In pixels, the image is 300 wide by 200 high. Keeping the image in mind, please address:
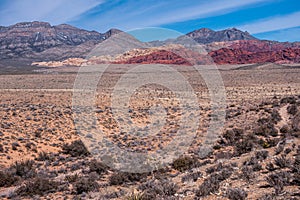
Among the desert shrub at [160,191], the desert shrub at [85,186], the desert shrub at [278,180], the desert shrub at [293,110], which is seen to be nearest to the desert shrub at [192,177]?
the desert shrub at [160,191]

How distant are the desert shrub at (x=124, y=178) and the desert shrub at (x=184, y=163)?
1.37 m

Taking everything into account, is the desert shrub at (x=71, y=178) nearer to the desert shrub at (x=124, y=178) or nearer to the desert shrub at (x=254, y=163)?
the desert shrub at (x=124, y=178)

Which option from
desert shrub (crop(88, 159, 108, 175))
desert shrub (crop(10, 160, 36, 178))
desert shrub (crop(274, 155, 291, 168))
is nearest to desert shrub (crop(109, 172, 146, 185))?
desert shrub (crop(88, 159, 108, 175))

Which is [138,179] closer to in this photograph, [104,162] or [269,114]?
[104,162]

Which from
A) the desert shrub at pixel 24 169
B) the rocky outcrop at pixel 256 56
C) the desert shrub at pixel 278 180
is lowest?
the desert shrub at pixel 24 169

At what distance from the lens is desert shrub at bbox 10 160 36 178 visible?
34.8 feet

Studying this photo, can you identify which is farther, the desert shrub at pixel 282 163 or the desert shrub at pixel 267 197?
the desert shrub at pixel 282 163

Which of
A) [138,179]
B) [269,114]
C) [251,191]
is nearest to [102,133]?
[138,179]

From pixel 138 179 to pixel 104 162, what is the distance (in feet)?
7.52

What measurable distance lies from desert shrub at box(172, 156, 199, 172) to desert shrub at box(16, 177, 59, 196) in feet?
13.9

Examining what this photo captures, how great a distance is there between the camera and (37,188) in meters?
9.03

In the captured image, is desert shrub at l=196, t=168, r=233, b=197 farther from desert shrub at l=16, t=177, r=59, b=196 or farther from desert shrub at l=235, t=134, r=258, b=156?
desert shrub at l=16, t=177, r=59, b=196

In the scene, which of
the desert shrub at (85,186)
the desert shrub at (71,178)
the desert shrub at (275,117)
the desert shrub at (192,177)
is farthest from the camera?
the desert shrub at (275,117)

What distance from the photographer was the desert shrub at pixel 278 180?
6.02 metres
